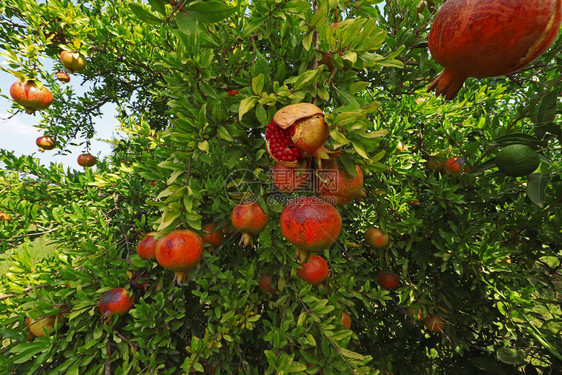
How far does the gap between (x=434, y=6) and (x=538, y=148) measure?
0.95m

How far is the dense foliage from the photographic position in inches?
30.8

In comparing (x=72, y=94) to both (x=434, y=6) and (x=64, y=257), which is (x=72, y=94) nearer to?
(x=64, y=257)

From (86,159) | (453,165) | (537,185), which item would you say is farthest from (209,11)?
(86,159)

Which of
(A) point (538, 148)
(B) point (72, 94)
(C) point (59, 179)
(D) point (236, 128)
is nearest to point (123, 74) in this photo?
(B) point (72, 94)

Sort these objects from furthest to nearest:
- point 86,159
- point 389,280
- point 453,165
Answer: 1. point 86,159
2. point 389,280
3. point 453,165

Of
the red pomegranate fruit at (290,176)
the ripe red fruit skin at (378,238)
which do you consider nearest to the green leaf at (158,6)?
the red pomegranate fruit at (290,176)

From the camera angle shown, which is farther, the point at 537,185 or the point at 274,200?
the point at 274,200

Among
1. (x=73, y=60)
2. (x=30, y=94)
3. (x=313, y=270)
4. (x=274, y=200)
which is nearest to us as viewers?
(x=274, y=200)

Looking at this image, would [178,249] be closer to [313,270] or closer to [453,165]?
[313,270]

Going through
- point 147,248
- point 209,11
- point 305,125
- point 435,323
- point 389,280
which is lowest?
point 435,323

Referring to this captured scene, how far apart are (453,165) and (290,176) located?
1256mm

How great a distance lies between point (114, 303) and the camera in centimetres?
108

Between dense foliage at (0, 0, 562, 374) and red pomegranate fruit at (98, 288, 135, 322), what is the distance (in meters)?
0.05

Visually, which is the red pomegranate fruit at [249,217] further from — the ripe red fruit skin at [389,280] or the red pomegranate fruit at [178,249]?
the ripe red fruit skin at [389,280]
